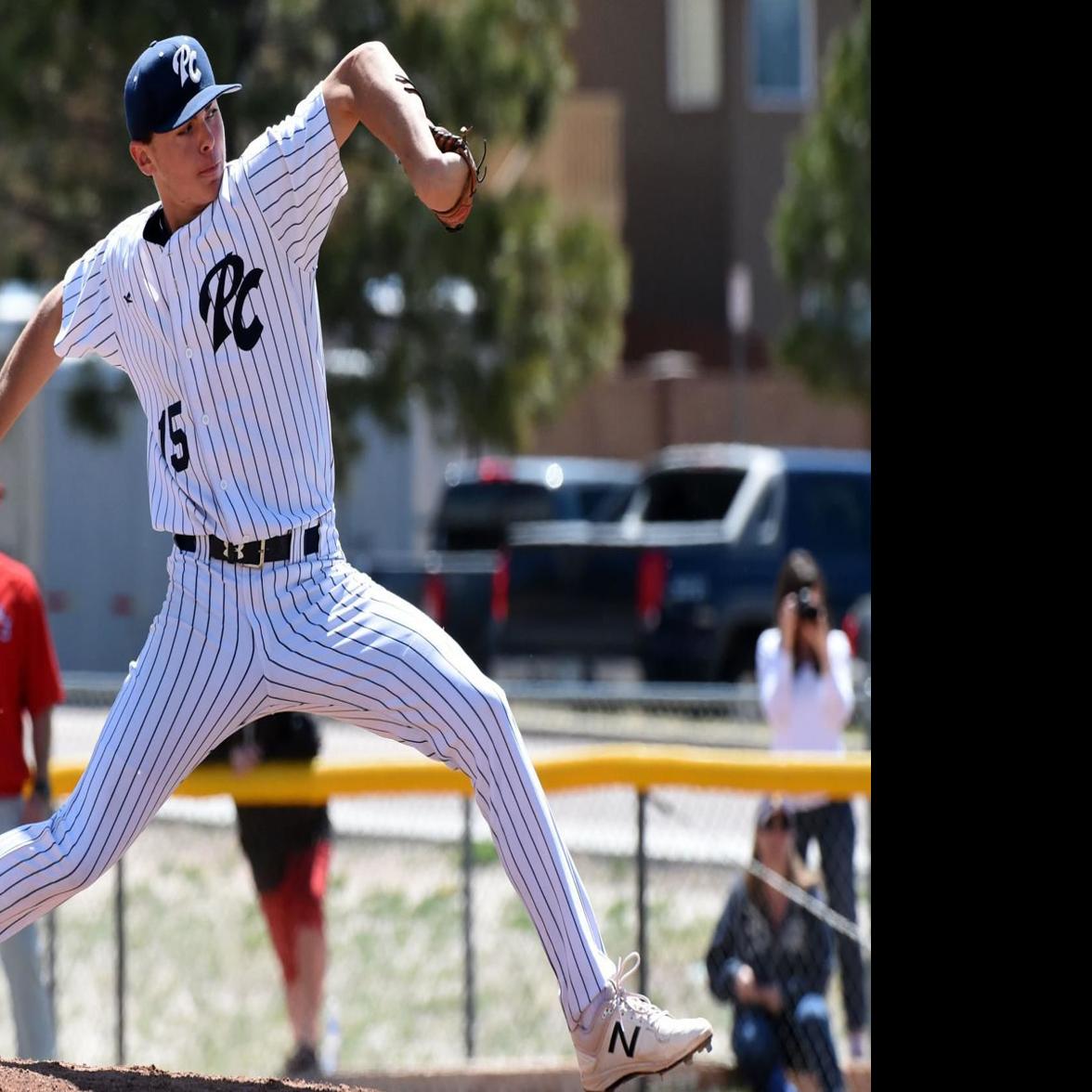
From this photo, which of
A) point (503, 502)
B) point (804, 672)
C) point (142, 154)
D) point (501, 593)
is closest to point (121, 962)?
point (804, 672)

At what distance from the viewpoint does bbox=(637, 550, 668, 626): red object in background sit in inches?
603

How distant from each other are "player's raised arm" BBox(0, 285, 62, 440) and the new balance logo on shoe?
1.63 m

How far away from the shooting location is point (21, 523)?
71.0ft

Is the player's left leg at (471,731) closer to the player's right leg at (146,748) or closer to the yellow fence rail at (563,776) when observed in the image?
the player's right leg at (146,748)

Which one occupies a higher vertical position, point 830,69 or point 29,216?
point 830,69

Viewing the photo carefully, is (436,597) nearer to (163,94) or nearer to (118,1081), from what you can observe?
(118,1081)

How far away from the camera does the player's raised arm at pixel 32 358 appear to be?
3918 millimetres

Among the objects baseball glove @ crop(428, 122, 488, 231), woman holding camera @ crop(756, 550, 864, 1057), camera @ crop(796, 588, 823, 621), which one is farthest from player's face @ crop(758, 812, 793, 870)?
baseball glove @ crop(428, 122, 488, 231)

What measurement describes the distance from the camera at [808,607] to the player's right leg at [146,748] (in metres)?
4.51

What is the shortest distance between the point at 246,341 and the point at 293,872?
3.00m

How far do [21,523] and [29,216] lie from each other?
496 centimetres
